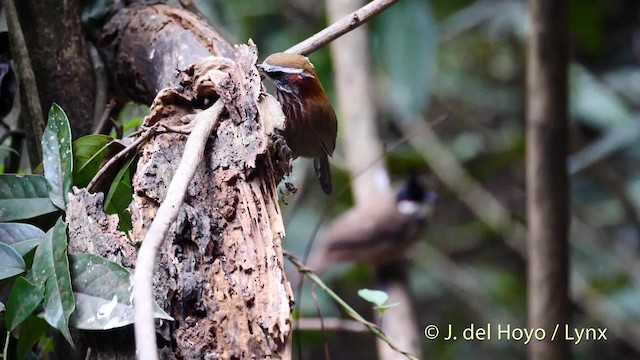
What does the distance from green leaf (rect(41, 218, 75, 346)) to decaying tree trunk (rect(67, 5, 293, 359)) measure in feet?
0.24

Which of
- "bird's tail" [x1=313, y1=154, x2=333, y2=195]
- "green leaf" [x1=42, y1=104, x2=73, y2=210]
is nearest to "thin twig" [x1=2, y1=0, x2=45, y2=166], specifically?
"green leaf" [x1=42, y1=104, x2=73, y2=210]

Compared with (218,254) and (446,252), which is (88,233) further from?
(446,252)

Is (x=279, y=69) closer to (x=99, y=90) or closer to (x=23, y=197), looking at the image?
(x=99, y=90)

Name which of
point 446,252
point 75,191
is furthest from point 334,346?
point 75,191

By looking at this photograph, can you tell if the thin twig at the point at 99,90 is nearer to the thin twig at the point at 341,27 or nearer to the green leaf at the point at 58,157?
the green leaf at the point at 58,157

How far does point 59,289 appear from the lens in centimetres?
94

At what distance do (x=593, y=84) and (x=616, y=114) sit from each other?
29 cm

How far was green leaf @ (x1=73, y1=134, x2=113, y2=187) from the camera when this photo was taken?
46.7 inches

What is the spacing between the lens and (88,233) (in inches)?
39.4

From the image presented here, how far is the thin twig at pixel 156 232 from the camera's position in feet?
2.15

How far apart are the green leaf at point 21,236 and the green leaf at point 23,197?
0.03 meters

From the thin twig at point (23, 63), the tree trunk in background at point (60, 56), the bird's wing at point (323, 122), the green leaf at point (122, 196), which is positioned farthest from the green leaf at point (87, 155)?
the bird's wing at point (323, 122)

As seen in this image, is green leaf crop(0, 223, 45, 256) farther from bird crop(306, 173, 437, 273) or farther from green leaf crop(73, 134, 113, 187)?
bird crop(306, 173, 437, 273)

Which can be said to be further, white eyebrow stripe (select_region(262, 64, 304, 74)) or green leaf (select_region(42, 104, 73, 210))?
white eyebrow stripe (select_region(262, 64, 304, 74))
